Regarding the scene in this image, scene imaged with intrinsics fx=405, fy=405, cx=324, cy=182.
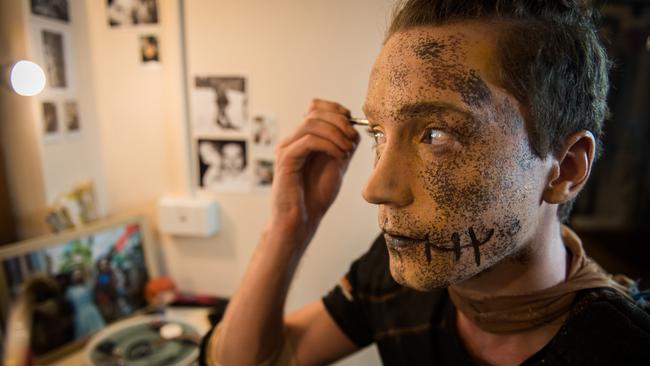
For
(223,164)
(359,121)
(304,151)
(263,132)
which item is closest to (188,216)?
(223,164)

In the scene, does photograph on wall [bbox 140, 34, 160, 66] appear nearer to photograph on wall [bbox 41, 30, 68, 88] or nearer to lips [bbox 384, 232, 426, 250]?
photograph on wall [bbox 41, 30, 68, 88]

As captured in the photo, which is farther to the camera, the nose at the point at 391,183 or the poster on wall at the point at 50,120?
the poster on wall at the point at 50,120

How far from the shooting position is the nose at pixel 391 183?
1.68 ft

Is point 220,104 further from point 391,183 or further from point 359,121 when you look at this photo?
point 391,183

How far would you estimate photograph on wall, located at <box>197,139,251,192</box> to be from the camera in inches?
44.8

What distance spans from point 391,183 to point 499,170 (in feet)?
0.44

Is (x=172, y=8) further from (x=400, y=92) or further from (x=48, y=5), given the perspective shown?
(x=400, y=92)

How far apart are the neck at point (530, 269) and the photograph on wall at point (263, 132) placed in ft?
2.19

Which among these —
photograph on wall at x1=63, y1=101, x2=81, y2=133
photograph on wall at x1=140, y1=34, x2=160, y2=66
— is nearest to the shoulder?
photograph on wall at x1=140, y1=34, x2=160, y2=66

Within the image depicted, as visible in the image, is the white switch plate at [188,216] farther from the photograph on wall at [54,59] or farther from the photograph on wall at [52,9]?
the photograph on wall at [52,9]

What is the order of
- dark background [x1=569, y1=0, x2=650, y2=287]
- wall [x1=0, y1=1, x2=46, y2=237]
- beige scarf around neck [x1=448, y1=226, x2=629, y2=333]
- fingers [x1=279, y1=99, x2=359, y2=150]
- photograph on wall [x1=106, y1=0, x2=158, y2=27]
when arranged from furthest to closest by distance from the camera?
dark background [x1=569, y1=0, x2=650, y2=287] < photograph on wall [x1=106, y1=0, x2=158, y2=27] < wall [x1=0, y1=1, x2=46, y2=237] < fingers [x1=279, y1=99, x2=359, y2=150] < beige scarf around neck [x1=448, y1=226, x2=629, y2=333]

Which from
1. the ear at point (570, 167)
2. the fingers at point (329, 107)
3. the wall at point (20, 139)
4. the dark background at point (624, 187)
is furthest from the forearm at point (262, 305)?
the dark background at point (624, 187)

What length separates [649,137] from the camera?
1.58m

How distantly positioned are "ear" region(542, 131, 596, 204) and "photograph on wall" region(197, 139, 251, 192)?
31.3 inches
